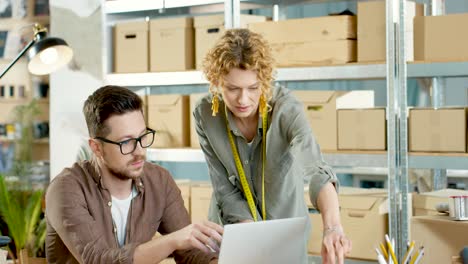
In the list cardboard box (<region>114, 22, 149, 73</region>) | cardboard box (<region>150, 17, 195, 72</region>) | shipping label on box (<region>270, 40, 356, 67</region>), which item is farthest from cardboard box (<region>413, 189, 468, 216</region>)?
cardboard box (<region>114, 22, 149, 73</region>)

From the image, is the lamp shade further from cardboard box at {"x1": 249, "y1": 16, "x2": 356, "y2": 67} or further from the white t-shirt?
the white t-shirt

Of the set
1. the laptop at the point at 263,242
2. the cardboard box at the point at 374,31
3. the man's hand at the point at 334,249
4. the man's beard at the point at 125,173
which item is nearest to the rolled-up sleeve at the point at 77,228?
the man's beard at the point at 125,173

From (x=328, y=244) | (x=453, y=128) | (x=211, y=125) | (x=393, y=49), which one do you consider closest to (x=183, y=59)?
(x=393, y=49)

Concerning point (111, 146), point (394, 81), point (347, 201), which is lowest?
point (347, 201)

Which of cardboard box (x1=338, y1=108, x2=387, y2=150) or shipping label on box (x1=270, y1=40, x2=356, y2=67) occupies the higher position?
shipping label on box (x1=270, y1=40, x2=356, y2=67)

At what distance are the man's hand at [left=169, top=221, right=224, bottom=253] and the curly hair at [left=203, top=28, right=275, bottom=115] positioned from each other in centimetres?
61

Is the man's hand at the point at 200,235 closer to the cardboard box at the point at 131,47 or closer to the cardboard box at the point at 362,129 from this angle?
the cardboard box at the point at 362,129

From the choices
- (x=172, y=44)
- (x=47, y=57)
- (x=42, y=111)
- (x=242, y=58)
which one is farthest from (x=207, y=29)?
(x=242, y=58)

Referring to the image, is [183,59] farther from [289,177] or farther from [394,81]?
[289,177]

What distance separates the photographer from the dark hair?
221 centimetres

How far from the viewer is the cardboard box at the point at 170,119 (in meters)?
4.62

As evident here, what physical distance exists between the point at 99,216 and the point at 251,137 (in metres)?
0.61

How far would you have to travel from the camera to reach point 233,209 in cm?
255

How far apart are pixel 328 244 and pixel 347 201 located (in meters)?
2.17
